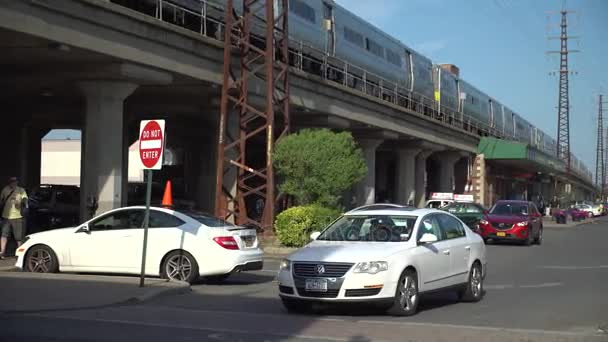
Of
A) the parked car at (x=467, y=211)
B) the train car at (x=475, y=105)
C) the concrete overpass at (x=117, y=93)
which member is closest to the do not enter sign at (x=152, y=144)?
the concrete overpass at (x=117, y=93)

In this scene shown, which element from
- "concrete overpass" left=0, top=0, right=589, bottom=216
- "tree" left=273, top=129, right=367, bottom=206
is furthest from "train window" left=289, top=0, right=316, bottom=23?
"tree" left=273, top=129, right=367, bottom=206

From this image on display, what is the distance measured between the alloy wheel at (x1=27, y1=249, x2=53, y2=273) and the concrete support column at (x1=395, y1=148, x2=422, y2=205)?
37.2 meters

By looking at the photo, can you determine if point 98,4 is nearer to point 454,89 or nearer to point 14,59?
point 14,59

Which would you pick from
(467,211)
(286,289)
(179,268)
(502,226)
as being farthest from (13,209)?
(467,211)

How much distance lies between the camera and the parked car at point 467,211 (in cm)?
3275

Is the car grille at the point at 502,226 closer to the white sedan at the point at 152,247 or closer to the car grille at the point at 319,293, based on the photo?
the white sedan at the point at 152,247

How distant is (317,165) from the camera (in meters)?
24.2

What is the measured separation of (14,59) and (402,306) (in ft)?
52.4

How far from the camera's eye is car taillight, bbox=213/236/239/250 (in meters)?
14.2

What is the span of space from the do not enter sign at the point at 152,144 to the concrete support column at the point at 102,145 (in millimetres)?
9416

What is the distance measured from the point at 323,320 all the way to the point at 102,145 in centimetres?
1387

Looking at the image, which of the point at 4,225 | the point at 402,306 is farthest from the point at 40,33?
the point at 402,306

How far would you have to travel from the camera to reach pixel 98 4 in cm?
1919

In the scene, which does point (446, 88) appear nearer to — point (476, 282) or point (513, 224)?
point (513, 224)
